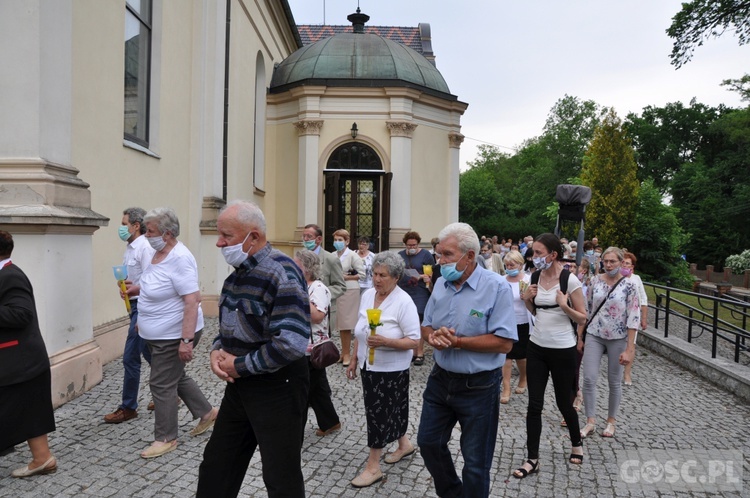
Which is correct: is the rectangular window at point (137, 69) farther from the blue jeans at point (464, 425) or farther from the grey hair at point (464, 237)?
the blue jeans at point (464, 425)

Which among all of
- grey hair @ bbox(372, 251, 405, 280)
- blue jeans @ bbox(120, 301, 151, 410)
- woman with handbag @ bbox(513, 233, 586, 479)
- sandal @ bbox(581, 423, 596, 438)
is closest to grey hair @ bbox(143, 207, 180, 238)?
blue jeans @ bbox(120, 301, 151, 410)

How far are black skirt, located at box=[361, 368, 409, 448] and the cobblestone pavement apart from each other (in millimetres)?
363

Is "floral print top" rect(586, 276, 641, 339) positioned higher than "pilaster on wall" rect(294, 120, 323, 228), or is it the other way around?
"pilaster on wall" rect(294, 120, 323, 228)

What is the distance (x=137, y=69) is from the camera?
9.64 metres

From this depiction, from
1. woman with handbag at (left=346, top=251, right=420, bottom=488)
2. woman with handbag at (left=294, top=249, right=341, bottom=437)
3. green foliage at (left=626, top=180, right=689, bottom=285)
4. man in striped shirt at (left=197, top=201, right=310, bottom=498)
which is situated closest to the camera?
man in striped shirt at (left=197, top=201, right=310, bottom=498)

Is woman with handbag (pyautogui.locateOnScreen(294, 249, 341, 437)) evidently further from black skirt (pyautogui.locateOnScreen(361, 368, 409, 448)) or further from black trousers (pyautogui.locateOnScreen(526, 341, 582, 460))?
black trousers (pyautogui.locateOnScreen(526, 341, 582, 460))

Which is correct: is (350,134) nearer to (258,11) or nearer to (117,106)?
(258,11)

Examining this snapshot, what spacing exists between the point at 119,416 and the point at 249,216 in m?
3.57

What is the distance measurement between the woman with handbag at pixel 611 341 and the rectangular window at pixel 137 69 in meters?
7.35

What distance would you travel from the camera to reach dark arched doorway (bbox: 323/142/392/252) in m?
17.2

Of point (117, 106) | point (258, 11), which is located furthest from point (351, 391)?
point (258, 11)

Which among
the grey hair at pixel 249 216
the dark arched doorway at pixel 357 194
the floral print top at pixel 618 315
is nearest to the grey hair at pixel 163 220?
the grey hair at pixel 249 216

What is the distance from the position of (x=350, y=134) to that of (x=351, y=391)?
38.2 ft

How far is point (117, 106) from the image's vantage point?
8.41 metres
